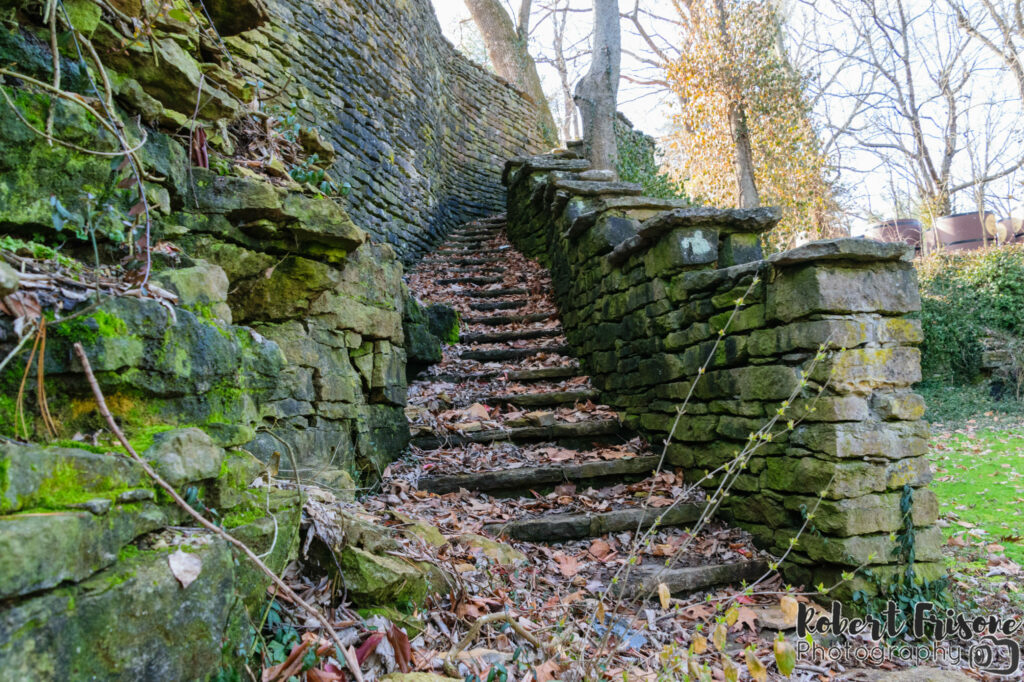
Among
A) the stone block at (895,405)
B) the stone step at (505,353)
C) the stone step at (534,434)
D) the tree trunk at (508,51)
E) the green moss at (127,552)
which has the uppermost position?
the tree trunk at (508,51)

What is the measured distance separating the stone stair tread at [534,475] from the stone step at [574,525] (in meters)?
0.36

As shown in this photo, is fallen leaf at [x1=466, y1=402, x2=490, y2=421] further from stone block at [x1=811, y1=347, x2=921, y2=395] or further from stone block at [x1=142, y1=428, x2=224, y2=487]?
stone block at [x1=142, y1=428, x2=224, y2=487]

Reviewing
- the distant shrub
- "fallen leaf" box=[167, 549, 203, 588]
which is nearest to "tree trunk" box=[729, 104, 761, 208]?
the distant shrub

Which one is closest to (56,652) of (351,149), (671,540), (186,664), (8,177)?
(186,664)

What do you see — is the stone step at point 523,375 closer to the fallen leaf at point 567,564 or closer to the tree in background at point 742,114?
the fallen leaf at point 567,564

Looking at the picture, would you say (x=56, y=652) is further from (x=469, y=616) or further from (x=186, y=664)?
(x=469, y=616)

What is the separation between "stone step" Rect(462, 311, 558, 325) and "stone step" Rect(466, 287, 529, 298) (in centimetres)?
61

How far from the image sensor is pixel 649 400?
13.7 feet

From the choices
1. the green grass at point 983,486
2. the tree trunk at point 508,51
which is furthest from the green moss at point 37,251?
the tree trunk at point 508,51

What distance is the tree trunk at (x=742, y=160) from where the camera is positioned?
28.7 ft

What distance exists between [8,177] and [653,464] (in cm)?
368

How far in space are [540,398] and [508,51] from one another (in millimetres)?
11497

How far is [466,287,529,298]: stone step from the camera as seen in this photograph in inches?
275

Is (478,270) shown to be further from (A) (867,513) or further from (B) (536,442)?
(A) (867,513)
